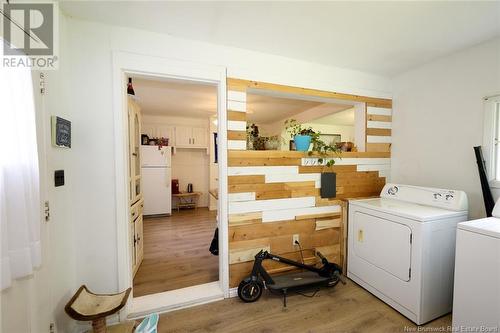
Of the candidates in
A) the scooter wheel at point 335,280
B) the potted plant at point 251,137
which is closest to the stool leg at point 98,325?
the potted plant at point 251,137

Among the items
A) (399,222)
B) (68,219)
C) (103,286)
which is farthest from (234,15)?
(103,286)

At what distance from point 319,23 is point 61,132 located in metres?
2.10

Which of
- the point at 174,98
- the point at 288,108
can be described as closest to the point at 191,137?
the point at 174,98

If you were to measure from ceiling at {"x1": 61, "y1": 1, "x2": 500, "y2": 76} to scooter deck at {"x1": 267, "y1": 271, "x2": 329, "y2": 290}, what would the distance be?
2.32 m

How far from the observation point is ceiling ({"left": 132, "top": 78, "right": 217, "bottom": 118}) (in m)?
3.23

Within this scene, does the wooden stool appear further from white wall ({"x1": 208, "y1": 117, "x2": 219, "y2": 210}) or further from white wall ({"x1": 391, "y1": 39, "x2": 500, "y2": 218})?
white wall ({"x1": 208, "y1": 117, "x2": 219, "y2": 210})

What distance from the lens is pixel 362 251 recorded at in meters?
2.30

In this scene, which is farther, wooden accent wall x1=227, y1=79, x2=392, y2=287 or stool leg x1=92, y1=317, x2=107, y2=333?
wooden accent wall x1=227, y1=79, x2=392, y2=287

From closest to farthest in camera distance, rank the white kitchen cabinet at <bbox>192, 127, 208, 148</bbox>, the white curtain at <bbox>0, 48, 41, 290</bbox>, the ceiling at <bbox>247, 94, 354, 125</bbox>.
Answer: the white curtain at <bbox>0, 48, 41, 290</bbox> < the ceiling at <bbox>247, 94, 354, 125</bbox> < the white kitchen cabinet at <bbox>192, 127, 208, 148</bbox>

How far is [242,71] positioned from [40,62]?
1505 mm

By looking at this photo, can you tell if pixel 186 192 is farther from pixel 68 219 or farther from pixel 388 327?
pixel 388 327

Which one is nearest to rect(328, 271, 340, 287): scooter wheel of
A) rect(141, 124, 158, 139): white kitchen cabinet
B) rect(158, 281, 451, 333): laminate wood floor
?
rect(158, 281, 451, 333): laminate wood floor

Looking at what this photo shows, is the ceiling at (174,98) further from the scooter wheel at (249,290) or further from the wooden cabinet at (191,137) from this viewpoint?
the scooter wheel at (249,290)

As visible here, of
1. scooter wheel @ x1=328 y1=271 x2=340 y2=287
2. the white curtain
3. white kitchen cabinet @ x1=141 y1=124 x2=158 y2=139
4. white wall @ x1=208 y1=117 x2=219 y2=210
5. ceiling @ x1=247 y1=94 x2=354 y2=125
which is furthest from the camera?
white wall @ x1=208 y1=117 x2=219 y2=210
